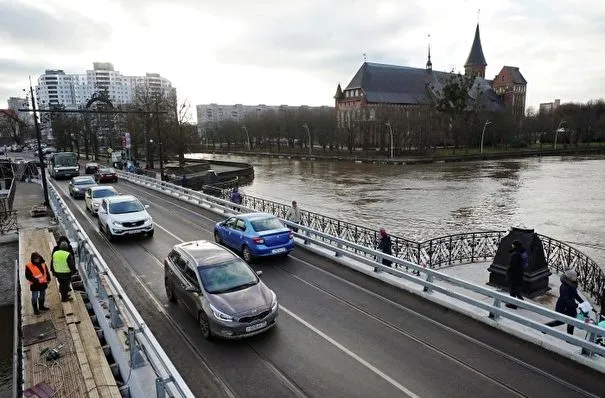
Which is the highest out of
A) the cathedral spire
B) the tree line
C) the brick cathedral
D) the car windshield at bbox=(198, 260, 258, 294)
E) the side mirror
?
the cathedral spire

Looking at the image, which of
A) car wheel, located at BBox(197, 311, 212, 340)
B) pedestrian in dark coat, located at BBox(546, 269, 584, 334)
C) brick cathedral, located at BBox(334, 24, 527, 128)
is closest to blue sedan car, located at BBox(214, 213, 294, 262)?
car wheel, located at BBox(197, 311, 212, 340)

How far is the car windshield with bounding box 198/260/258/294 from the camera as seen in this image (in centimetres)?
957

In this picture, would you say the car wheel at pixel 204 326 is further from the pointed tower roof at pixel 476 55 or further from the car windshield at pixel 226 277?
the pointed tower roof at pixel 476 55

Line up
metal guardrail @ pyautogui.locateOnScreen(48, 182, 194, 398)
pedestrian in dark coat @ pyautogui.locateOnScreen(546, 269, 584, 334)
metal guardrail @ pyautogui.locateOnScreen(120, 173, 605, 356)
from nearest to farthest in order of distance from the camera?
metal guardrail @ pyautogui.locateOnScreen(48, 182, 194, 398) → metal guardrail @ pyautogui.locateOnScreen(120, 173, 605, 356) → pedestrian in dark coat @ pyautogui.locateOnScreen(546, 269, 584, 334)

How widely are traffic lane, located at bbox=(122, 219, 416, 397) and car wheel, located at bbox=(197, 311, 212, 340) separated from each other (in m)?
0.13

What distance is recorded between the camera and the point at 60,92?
16475cm

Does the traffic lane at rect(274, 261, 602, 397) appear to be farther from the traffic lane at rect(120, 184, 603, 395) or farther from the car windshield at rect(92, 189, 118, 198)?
the car windshield at rect(92, 189, 118, 198)

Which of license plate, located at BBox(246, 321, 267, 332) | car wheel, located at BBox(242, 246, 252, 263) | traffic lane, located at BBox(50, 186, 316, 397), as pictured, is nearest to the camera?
traffic lane, located at BBox(50, 186, 316, 397)

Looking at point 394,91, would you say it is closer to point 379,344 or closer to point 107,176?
point 107,176

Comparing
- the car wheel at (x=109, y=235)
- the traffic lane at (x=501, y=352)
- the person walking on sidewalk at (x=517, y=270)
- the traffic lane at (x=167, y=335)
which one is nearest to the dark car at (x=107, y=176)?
the car wheel at (x=109, y=235)

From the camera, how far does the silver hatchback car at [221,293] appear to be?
29.1ft

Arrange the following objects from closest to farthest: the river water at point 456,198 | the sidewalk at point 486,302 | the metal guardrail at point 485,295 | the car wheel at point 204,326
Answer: the metal guardrail at point 485,295 → the sidewalk at point 486,302 → the car wheel at point 204,326 → the river water at point 456,198

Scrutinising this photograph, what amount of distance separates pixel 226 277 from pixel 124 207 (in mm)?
10423

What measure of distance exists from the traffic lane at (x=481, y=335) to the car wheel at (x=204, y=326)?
4.36 m
